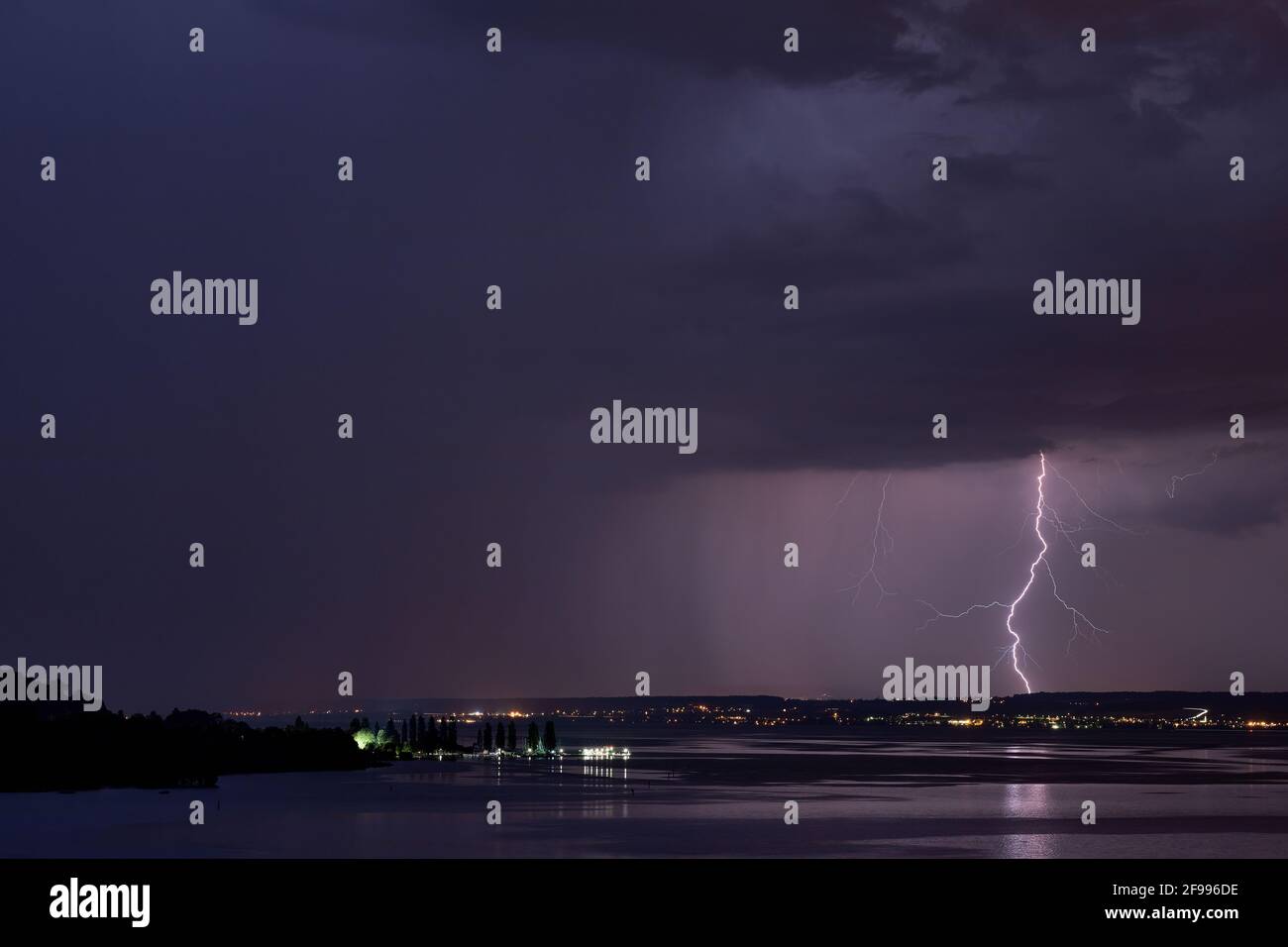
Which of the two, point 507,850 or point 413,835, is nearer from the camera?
point 507,850

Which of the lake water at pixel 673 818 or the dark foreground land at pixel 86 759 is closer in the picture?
the lake water at pixel 673 818

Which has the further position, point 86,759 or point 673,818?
point 86,759

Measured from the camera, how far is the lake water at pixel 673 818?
95312 mm

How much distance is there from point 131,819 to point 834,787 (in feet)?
248

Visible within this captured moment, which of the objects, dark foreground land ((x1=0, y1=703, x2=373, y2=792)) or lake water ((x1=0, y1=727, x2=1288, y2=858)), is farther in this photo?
dark foreground land ((x1=0, y1=703, x2=373, y2=792))

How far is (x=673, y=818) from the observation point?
11781 centimetres

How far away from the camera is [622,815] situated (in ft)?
401

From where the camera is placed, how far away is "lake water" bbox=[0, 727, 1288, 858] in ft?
313

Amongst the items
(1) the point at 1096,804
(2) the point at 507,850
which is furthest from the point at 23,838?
(1) the point at 1096,804
